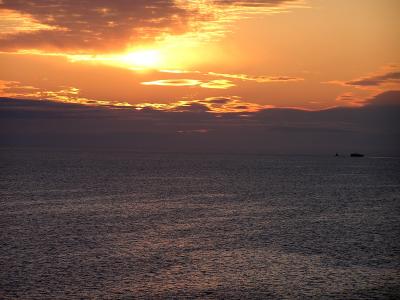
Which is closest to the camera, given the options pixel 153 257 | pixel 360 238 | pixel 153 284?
pixel 153 284

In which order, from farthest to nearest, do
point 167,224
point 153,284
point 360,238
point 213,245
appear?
point 167,224 → point 360,238 → point 213,245 → point 153,284

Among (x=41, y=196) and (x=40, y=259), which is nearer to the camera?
(x=40, y=259)

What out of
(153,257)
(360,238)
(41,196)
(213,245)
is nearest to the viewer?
(153,257)

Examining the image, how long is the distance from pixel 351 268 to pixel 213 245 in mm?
17544

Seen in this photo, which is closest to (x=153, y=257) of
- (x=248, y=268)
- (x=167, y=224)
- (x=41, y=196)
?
(x=248, y=268)

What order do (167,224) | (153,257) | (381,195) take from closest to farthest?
(153,257)
(167,224)
(381,195)

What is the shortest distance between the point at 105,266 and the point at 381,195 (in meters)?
109

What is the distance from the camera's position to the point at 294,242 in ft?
228

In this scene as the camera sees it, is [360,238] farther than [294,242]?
Yes

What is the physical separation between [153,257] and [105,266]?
6.08m

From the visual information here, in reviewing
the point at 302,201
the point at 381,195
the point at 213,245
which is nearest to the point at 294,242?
→ the point at 213,245

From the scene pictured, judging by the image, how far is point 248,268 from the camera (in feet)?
180

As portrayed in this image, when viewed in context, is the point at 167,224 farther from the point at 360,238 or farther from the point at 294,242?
the point at 360,238

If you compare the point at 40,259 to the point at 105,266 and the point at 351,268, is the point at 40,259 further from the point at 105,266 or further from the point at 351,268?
the point at 351,268
